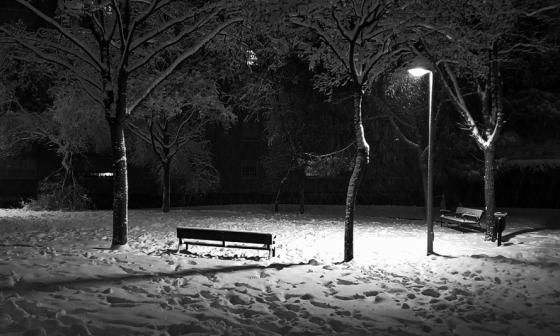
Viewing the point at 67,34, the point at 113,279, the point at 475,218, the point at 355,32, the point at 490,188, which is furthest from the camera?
the point at 475,218

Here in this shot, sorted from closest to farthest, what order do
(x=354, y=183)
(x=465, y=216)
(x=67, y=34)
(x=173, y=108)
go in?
(x=354, y=183), (x=67, y=34), (x=465, y=216), (x=173, y=108)

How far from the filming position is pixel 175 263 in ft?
32.5

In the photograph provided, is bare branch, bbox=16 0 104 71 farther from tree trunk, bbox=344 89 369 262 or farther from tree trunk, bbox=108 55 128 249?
tree trunk, bbox=344 89 369 262

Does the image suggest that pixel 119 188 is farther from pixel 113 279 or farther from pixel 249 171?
pixel 249 171

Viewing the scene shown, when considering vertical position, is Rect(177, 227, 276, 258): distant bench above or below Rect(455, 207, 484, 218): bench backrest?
below

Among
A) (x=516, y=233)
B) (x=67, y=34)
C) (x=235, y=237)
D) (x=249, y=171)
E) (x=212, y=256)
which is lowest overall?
(x=212, y=256)

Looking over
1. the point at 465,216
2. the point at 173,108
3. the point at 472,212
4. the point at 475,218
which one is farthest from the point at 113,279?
the point at 465,216

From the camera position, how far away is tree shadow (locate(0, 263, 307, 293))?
284 inches

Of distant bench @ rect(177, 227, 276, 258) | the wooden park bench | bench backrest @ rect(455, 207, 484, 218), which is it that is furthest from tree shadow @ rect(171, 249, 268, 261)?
bench backrest @ rect(455, 207, 484, 218)

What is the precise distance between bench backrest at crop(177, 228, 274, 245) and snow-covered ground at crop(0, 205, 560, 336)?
1.38ft

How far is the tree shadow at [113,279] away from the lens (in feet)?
23.6

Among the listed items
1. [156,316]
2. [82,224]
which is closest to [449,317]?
[156,316]

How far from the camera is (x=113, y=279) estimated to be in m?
8.18

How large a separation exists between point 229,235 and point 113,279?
12.6ft
